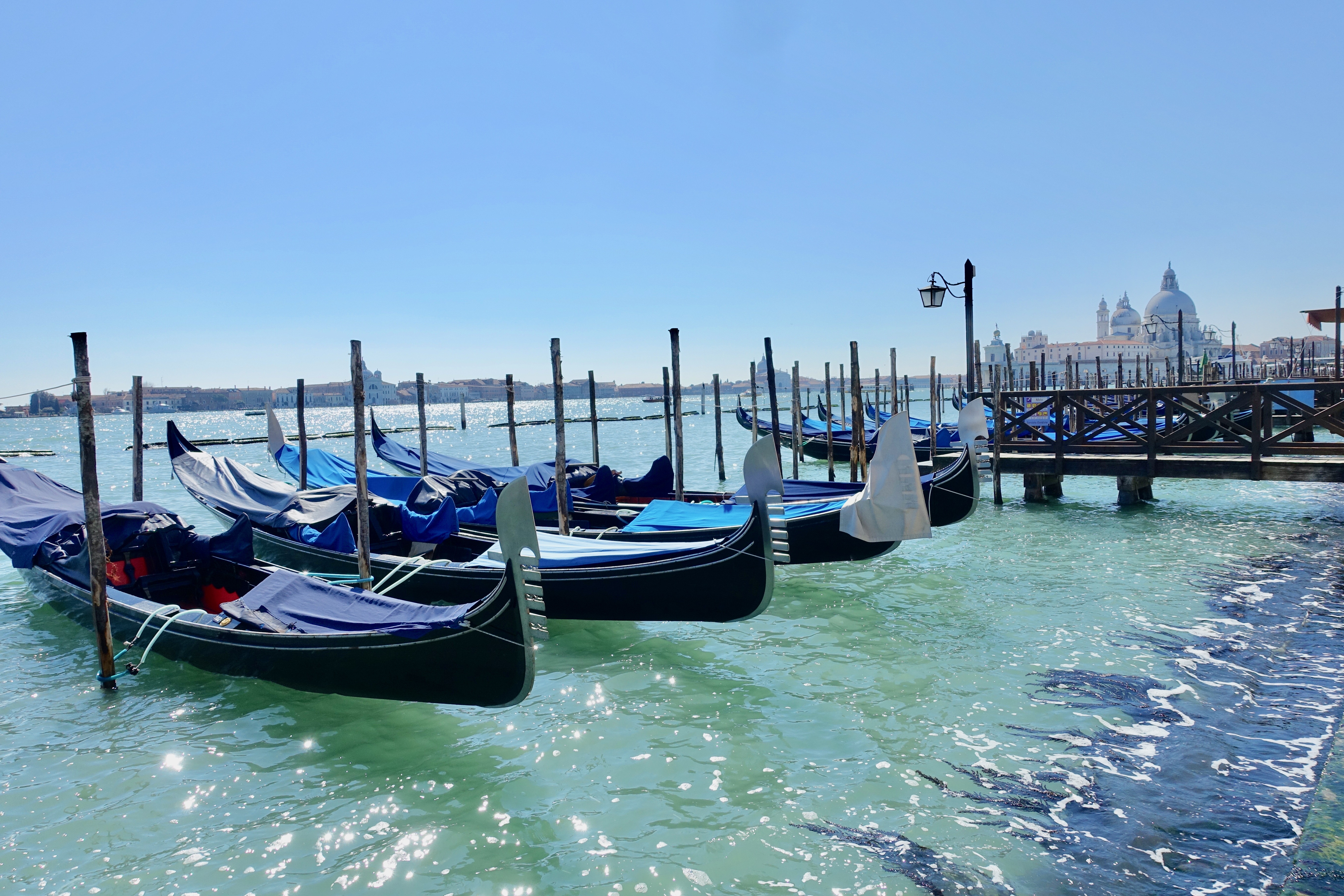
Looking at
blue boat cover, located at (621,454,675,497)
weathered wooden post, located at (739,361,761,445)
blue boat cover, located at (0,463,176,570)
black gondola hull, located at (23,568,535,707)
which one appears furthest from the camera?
weathered wooden post, located at (739,361,761,445)

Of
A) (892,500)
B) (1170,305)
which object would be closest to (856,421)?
(892,500)

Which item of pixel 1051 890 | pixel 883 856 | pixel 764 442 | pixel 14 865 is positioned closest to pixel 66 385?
pixel 14 865

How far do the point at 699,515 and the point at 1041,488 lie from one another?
6136 millimetres

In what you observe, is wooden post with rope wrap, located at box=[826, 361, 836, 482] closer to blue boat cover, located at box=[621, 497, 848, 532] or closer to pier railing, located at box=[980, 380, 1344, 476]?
blue boat cover, located at box=[621, 497, 848, 532]

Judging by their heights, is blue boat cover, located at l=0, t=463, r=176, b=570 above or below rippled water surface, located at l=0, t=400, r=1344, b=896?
above

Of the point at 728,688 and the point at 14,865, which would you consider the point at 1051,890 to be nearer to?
the point at 728,688

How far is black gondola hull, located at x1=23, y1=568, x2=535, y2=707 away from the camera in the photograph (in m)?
3.48

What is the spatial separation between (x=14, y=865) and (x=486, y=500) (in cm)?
462

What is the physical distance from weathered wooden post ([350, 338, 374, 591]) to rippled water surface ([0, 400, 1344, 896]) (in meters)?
1.25

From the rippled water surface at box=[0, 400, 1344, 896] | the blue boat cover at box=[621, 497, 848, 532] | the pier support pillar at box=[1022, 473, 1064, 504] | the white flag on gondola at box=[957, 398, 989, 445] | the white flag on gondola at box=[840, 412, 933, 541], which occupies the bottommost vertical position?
the rippled water surface at box=[0, 400, 1344, 896]

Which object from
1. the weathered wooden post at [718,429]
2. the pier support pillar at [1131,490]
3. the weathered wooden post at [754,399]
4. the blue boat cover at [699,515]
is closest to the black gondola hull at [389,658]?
→ the blue boat cover at [699,515]

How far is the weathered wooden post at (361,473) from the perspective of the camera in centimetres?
563

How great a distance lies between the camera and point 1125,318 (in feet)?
296

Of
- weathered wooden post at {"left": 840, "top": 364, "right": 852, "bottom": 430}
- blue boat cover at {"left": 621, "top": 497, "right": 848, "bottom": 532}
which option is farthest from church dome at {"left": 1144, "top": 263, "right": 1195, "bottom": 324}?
blue boat cover at {"left": 621, "top": 497, "right": 848, "bottom": 532}
